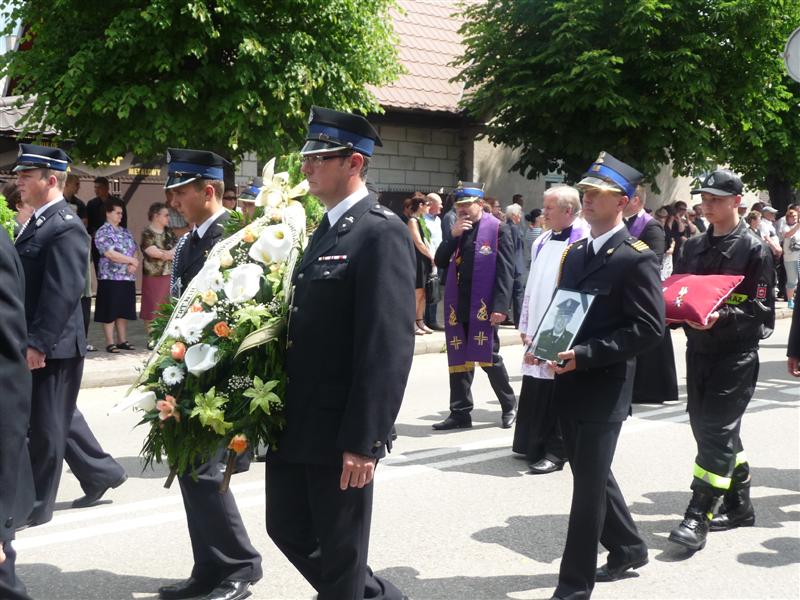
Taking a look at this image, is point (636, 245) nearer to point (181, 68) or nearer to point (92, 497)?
point (92, 497)

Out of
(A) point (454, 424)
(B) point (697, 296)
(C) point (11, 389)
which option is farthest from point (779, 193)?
(C) point (11, 389)

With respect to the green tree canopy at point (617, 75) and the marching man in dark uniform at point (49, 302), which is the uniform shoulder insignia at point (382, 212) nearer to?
the marching man in dark uniform at point (49, 302)

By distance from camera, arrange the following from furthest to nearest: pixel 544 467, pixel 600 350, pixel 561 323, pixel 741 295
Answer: pixel 544 467 < pixel 741 295 < pixel 561 323 < pixel 600 350

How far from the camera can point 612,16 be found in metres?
19.5

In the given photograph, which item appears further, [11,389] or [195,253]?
[195,253]

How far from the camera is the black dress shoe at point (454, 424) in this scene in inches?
319

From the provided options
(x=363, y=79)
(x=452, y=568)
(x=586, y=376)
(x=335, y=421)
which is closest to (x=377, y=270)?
(x=335, y=421)

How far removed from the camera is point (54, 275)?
16.9 feet

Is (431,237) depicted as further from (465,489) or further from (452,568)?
(452,568)

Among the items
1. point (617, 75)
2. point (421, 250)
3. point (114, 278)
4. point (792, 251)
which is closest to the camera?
point (114, 278)

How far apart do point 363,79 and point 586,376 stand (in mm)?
9919

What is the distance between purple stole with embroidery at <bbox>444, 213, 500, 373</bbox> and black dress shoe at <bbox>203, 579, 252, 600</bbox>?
157 inches

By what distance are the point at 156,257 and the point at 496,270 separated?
217 inches

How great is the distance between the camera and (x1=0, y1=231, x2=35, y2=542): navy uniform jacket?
8.23 ft
